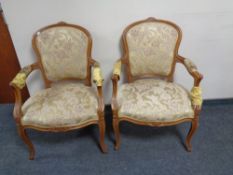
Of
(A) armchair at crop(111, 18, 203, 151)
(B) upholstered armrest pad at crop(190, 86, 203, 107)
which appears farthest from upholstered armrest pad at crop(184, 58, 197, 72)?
(B) upholstered armrest pad at crop(190, 86, 203, 107)

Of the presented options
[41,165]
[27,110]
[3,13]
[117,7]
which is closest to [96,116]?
[27,110]

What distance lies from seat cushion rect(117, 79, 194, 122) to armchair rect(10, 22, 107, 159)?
0.62ft

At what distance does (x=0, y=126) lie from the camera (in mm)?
2059

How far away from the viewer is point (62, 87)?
1.71 m

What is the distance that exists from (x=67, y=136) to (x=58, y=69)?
590mm

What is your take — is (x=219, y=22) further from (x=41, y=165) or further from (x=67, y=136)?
(x=41, y=165)

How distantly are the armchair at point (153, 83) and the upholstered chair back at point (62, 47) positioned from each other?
288mm

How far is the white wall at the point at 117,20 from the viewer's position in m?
1.64

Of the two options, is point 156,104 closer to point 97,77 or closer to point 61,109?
point 97,77

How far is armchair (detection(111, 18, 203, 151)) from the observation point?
1.47 metres

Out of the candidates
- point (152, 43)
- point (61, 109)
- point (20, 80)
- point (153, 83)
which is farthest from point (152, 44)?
point (20, 80)

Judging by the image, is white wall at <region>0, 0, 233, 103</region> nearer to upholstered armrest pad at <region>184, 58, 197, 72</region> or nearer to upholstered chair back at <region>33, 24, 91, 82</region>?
upholstered chair back at <region>33, 24, 91, 82</region>

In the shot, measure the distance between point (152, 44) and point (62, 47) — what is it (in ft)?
2.23

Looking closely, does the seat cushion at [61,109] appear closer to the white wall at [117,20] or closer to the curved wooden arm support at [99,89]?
the curved wooden arm support at [99,89]
